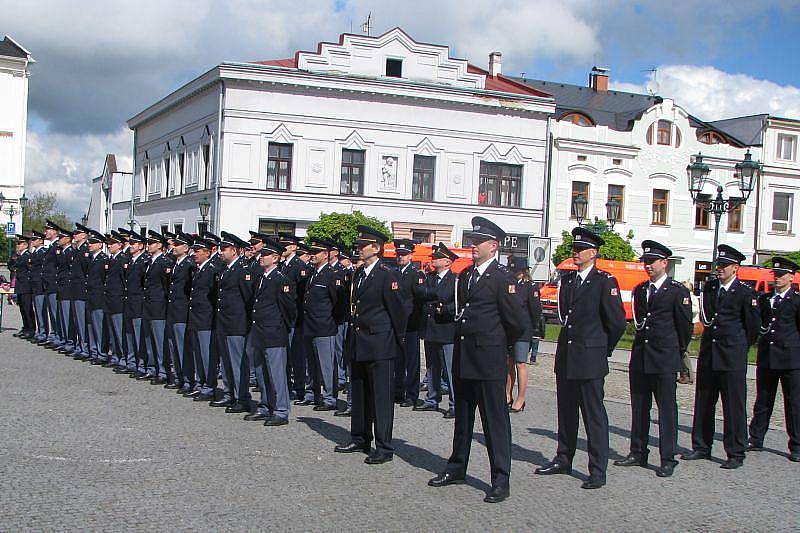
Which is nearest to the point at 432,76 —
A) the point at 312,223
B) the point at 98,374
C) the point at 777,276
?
the point at 312,223

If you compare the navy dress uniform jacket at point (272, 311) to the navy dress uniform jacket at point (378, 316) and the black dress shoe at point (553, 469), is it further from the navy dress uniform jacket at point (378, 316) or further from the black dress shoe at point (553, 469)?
the black dress shoe at point (553, 469)

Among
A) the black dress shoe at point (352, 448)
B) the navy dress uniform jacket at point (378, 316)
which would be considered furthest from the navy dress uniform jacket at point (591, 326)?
the black dress shoe at point (352, 448)

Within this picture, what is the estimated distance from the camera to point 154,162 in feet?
170

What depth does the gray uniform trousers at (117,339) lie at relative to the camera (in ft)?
49.3

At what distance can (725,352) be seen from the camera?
9.66 m

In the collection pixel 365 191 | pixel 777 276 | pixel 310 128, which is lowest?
pixel 777 276

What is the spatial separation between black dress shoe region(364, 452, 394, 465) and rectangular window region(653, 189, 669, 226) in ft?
137

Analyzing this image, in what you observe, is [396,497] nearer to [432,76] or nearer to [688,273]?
[432,76]

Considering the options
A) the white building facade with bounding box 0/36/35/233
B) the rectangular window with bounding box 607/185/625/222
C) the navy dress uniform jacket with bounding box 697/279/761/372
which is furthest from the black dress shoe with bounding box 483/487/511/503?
the white building facade with bounding box 0/36/35/233

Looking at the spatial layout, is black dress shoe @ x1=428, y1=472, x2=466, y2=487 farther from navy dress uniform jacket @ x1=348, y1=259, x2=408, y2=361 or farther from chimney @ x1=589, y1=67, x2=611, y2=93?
chimney @ x1=589, y1=67, x2=611, y2=93

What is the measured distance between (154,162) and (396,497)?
47.2m

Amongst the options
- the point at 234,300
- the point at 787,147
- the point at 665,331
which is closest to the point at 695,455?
the point at 665,331

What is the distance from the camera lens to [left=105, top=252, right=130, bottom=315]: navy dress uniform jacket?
594 inches

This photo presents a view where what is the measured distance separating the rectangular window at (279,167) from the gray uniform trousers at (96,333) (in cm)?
2564
